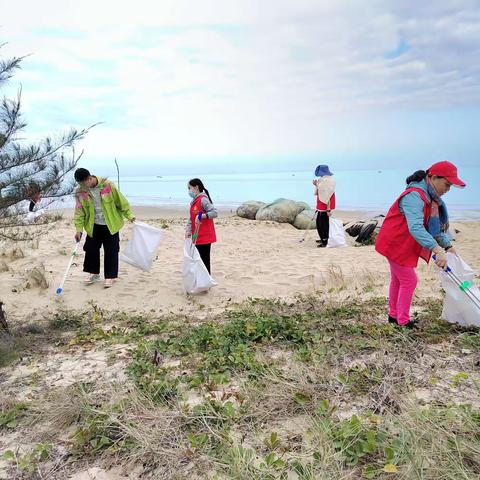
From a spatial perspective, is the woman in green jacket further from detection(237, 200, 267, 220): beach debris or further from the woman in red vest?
detection(237, 200, 267, 220): beach debris

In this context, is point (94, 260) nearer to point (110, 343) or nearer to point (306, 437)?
point (110, 343)

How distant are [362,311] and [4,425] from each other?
3274 mm

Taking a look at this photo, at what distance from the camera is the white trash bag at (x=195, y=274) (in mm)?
6051

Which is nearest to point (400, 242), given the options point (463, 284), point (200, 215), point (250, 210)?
point (463, 284)

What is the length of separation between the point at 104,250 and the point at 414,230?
4.37 metres

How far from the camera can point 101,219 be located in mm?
6379

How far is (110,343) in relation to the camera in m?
4.27

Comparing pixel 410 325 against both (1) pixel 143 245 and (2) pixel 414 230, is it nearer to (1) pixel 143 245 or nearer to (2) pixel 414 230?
(2) pixel 414 230

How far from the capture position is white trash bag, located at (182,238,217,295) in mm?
6051

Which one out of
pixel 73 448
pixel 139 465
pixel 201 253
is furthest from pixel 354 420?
pixel 201 253

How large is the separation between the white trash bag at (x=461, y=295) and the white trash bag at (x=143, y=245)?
3.87 m

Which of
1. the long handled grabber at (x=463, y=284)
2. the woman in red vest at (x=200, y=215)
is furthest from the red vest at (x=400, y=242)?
the woman in red vest at (x=200, y=215)

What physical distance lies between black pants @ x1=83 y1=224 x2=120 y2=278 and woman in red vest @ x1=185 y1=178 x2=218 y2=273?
3.62 feet

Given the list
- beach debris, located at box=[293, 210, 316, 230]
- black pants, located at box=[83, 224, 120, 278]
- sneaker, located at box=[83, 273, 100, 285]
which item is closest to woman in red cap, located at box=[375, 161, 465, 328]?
black pants, located at box=[83, 224, 120, 278]
